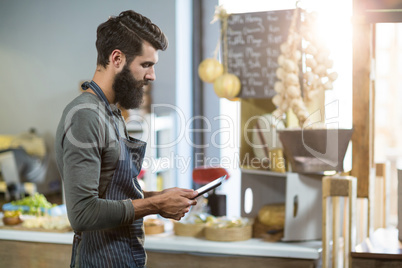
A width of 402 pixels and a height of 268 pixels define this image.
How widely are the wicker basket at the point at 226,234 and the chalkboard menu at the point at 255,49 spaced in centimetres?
70

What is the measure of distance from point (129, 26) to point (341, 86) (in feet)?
9.85

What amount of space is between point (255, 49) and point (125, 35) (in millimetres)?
1340

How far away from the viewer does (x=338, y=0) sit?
4.20 metres

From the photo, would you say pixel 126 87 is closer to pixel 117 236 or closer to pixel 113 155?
pixel 113 155

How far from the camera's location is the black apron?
1.46m

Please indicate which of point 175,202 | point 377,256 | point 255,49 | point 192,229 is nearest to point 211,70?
point 255,49

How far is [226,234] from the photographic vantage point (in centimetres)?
242

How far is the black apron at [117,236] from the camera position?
1.46 m

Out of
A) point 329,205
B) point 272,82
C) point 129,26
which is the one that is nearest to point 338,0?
point 272,82

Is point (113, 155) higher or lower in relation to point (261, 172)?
higher

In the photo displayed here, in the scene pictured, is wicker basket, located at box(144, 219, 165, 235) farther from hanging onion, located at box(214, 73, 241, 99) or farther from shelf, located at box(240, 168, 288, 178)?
hanging onion, located at box(214, 73, 241, 99)

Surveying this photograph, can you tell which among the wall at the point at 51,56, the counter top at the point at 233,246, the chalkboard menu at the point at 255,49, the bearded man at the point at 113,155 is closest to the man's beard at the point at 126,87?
the bearded man at the point at 113,155

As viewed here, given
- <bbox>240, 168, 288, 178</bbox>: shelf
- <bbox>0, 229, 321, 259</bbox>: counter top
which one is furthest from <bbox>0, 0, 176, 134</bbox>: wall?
<bbox>0, 229, 321, 259</bbox>: counter top

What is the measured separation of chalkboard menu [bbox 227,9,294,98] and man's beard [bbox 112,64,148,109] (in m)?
1.24
